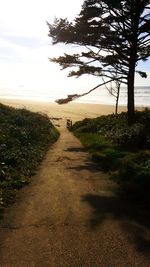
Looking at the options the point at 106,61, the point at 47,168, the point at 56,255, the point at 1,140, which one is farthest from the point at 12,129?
the point at 56,255

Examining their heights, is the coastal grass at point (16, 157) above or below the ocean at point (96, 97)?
below

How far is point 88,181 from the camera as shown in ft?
46.3

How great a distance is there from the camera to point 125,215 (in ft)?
34.1

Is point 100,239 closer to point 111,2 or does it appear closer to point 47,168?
point 47,168

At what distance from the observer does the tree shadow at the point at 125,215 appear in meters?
8.79

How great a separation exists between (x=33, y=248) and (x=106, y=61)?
19.8 meters

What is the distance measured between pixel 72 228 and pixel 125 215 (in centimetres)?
168

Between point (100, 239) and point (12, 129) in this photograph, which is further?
point (12, 129)

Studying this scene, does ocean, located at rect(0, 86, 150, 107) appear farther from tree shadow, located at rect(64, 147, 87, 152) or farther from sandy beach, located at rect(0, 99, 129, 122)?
tree shadow, located at rect(64, 147, 87, 152)

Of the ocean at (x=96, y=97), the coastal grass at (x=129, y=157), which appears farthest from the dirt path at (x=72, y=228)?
the ocean at (x=96, y=97)

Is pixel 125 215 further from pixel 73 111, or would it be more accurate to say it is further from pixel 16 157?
pixel 73 111

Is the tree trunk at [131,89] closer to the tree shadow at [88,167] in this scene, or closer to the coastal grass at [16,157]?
the coastal grass at [16,157]

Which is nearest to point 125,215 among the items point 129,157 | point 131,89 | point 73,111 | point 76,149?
point 129,157

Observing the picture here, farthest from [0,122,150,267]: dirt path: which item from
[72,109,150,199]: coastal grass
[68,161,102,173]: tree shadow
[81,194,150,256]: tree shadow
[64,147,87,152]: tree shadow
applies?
[64,147,87,152]: tree shadow
